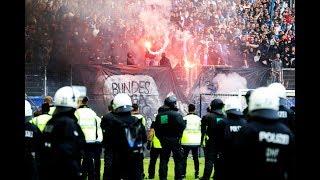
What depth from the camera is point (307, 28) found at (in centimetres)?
564

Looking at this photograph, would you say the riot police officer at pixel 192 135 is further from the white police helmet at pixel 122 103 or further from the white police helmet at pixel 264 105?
the white police helmet at pixel 264 105

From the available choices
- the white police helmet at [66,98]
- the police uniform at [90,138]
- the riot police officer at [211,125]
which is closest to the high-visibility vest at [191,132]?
the riot police officer at [211,125]

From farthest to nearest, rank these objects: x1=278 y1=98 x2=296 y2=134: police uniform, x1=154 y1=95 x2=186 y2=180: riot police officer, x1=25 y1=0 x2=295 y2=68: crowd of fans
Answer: x1=25 y1=0 x2=295 y2=68: crowd of fans → x1=154 y1=95 x2=186 y2=180: riot police officer → x1=278 y1=98 x2=296 y2=134: police uniform

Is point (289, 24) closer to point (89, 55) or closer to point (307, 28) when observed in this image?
point (89, 55)

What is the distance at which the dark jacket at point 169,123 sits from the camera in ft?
43.8

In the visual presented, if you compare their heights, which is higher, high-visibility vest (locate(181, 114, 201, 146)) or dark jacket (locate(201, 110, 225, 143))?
dark jacket (locate(201, 110, 225, 143))

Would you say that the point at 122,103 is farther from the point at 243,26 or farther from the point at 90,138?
the point at 243,26

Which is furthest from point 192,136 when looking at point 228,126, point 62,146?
point 62,146

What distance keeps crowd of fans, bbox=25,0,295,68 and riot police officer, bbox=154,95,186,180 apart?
1231cm

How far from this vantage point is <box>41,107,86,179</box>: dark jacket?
7.66 metres

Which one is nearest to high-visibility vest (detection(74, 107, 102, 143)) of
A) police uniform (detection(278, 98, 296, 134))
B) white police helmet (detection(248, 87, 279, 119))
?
police uniform (detection(278, 98, 296, 134))

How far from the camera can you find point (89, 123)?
12664mm

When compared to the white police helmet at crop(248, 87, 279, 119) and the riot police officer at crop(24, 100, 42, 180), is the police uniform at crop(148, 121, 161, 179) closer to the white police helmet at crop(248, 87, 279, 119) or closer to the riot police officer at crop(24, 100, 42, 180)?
the riot police officer at crop(24, 100, 42, 180)

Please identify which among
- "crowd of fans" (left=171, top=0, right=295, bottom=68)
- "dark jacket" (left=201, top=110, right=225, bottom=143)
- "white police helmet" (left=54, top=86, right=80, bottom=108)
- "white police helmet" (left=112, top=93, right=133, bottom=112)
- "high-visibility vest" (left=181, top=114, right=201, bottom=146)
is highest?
"crowd of fans" (left=171, top=0, right=295, bottom=68)
